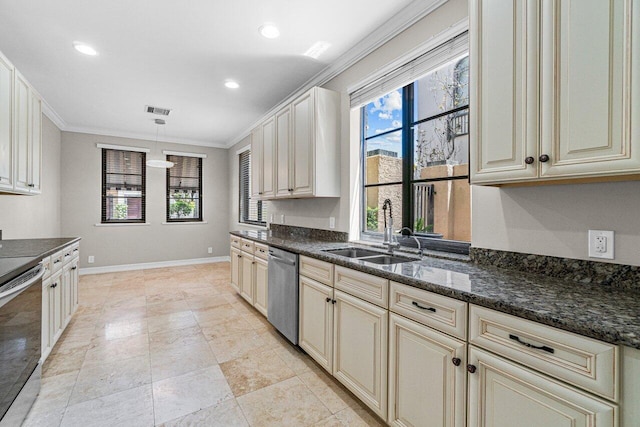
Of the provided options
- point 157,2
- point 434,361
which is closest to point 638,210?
point 434,361

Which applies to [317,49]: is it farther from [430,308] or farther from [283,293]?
[430,308]

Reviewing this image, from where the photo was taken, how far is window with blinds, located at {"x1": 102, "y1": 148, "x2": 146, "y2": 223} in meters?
5.77

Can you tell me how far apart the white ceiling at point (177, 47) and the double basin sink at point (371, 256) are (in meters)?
1.82

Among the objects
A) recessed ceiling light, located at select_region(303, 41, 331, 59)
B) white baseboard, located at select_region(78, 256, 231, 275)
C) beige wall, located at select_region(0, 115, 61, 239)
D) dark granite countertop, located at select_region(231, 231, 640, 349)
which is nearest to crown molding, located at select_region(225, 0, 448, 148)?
recessed ceiling light, located at select_region(303, 41, 331, 59)

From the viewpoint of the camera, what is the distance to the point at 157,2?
2.19 meters

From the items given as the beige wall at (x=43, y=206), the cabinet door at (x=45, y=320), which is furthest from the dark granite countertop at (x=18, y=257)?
the beige wall at (x=43, y=206)

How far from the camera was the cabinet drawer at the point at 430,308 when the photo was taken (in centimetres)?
127

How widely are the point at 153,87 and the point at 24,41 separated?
118cm

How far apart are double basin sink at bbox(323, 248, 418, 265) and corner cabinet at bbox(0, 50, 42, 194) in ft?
8.78

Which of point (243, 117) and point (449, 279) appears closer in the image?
point (449, 279)

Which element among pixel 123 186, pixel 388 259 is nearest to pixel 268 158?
pixel 388 259

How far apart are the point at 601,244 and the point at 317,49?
260 cm

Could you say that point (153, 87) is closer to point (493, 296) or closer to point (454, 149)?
point (454, 149)

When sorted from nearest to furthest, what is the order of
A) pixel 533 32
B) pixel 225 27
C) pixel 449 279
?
pixel 533 32
pixel 449 279
pixel 225 27
